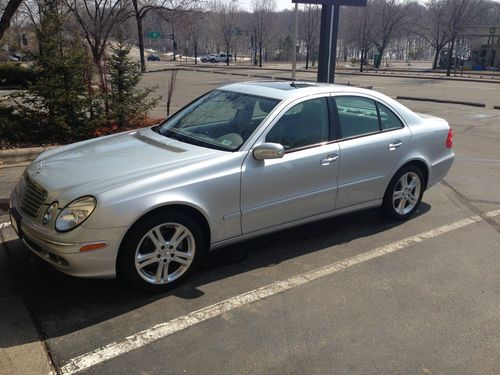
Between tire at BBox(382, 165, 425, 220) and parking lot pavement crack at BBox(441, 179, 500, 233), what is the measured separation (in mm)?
818

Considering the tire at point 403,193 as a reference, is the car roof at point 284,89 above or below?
above

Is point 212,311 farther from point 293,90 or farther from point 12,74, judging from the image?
point 12,74

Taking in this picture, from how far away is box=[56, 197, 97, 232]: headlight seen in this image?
3.25 m

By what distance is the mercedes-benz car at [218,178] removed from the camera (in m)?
3.34

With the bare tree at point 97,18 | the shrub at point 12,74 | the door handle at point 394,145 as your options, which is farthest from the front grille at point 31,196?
the shrub at point 12,74

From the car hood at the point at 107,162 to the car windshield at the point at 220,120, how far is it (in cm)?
16

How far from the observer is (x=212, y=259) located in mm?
4324

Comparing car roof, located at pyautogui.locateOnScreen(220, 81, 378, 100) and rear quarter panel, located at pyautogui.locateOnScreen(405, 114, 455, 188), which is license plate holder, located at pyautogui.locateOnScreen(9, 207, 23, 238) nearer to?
car roof, located at pyautogui.locateOnScreen(220, 81, 378, 100)

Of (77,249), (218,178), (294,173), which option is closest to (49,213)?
(77,249)

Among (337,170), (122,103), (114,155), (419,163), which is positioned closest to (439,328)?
(337,170)

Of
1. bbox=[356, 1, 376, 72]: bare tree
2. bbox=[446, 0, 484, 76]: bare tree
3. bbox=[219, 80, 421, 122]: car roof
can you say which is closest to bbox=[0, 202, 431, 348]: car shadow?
bbox=[219, 80, 421, 122]: car roof

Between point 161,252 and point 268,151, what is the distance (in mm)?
1160

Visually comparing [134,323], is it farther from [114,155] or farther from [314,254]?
[314,254]

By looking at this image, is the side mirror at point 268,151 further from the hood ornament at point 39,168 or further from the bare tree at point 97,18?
the bare tree at point 97,18
